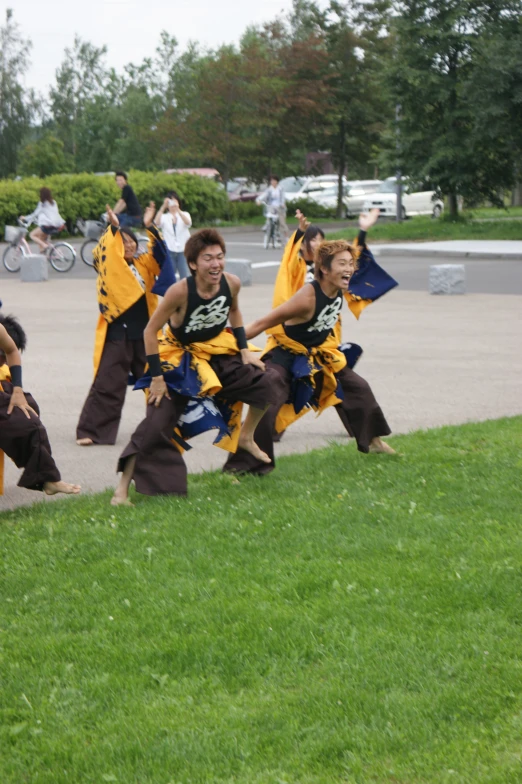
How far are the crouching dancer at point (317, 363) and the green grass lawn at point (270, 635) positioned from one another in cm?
57

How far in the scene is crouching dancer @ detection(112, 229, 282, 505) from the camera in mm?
6469

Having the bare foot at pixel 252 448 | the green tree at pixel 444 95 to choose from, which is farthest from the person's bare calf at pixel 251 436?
the green tree at pixel 444 95

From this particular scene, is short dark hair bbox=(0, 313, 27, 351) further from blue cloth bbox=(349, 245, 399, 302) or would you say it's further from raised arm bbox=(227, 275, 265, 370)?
blue cloth bbox=(349, 245, 399, 302)

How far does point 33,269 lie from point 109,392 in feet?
46.5

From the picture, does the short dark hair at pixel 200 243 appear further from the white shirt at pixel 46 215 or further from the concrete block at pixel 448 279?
the white shirt at pixel 46 215

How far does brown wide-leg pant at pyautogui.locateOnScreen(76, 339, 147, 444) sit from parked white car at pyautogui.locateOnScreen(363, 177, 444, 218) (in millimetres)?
32478

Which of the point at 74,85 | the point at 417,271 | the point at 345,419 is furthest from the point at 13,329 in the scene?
the point at 74,85

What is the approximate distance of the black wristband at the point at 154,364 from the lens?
645 cm

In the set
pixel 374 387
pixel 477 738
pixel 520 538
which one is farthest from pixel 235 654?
pixel 374 387

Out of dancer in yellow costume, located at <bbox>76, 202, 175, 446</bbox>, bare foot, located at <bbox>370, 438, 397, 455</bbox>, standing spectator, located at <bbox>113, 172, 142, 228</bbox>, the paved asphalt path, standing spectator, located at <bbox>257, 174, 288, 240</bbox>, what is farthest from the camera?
Answer: standing spectator, located at <bbox>257, 174, 288, 240</bbox>

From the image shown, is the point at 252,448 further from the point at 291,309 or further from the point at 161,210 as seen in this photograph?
the point at 161,210

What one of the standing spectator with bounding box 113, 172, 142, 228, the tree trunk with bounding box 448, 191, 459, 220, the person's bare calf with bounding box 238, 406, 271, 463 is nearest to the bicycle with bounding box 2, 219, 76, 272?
the standing spectator with bounding box 113, 172, 142, 228

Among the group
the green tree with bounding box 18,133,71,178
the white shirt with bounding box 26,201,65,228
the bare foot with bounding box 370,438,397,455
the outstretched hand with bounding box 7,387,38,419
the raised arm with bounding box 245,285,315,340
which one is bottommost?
the bare foot with bounding box 370,438,397,455

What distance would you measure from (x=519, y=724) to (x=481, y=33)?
29784mm
